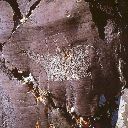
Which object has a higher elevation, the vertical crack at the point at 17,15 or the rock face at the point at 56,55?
the vertical crack at the point at 17,15

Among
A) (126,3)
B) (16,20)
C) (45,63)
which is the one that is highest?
(126,3)

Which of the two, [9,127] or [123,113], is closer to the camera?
[9,127]

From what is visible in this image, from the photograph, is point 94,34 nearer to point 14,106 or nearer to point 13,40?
point 13,40

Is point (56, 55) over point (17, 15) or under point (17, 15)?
under

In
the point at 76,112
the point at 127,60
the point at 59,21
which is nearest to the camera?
the point at 59,21

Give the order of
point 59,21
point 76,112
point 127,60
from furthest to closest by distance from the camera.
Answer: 1. point 127,60
2. point 76,112
3. point 59,21

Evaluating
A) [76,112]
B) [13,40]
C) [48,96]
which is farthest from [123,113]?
[13,40]

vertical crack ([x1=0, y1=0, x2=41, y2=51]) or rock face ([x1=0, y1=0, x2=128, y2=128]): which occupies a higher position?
vertical crack ([x1=0, y1=0, x2=41, y2=51])

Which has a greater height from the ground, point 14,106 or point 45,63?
point 45,63
